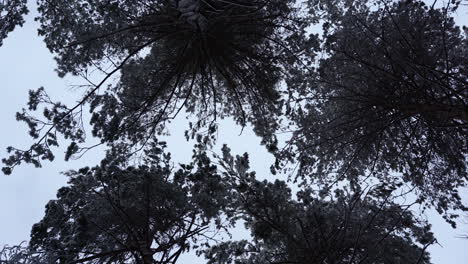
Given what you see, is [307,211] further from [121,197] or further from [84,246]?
[84,246]

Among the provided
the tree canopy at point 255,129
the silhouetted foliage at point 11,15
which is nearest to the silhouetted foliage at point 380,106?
the tree canopy at point 255,129

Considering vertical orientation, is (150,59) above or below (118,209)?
above

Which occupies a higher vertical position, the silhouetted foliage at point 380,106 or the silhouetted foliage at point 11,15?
the silhouetted foliage at point 11,15

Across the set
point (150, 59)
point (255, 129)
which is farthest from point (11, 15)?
point (255, 129)

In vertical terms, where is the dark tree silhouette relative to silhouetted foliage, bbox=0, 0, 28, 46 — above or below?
below

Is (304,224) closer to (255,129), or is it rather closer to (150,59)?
(255,129)

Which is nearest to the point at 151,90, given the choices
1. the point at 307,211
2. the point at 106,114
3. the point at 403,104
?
the point at 106,114

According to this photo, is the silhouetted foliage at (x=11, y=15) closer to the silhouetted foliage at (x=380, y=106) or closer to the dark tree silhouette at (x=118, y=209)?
the dark tree silhouette at (x=118, y=209)

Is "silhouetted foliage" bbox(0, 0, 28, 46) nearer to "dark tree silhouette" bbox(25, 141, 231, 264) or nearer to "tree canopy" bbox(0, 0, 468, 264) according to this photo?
"tree canopy" bbox(0, 0, 468, 264)

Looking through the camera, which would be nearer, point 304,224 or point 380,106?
point 380,106

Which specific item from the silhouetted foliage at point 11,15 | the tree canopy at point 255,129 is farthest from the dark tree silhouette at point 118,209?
the silhouetted foliage at point 11,15

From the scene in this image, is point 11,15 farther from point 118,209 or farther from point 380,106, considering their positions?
point 380,106

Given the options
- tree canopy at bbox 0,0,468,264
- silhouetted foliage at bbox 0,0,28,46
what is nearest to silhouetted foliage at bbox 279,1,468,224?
tree canopy at bbox 0,0,468,264

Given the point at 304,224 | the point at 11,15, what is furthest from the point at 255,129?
the point at 11,15
